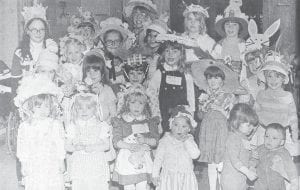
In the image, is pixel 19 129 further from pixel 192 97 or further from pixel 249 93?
pixel 249 93

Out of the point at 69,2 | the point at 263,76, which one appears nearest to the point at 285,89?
the point at 263,76

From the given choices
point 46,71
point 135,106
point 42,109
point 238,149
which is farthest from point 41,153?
point 238,149

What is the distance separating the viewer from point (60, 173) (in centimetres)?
288

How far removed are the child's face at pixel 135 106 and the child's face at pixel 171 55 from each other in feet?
1.15

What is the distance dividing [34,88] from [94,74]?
40 cm

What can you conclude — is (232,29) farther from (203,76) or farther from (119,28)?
(119,28)

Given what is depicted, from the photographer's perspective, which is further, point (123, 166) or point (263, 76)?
point (263, 76)

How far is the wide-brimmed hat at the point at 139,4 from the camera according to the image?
3.05m

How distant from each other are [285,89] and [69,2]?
1599mm

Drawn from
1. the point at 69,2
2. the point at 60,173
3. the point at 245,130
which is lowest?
the point at 60,173

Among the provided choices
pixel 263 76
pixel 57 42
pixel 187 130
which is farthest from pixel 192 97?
pixel 57 42

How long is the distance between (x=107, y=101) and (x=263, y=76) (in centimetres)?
111

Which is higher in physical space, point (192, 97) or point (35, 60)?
point (35, 60)

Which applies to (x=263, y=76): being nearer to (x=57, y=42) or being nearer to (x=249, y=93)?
(x=249, y=93)
